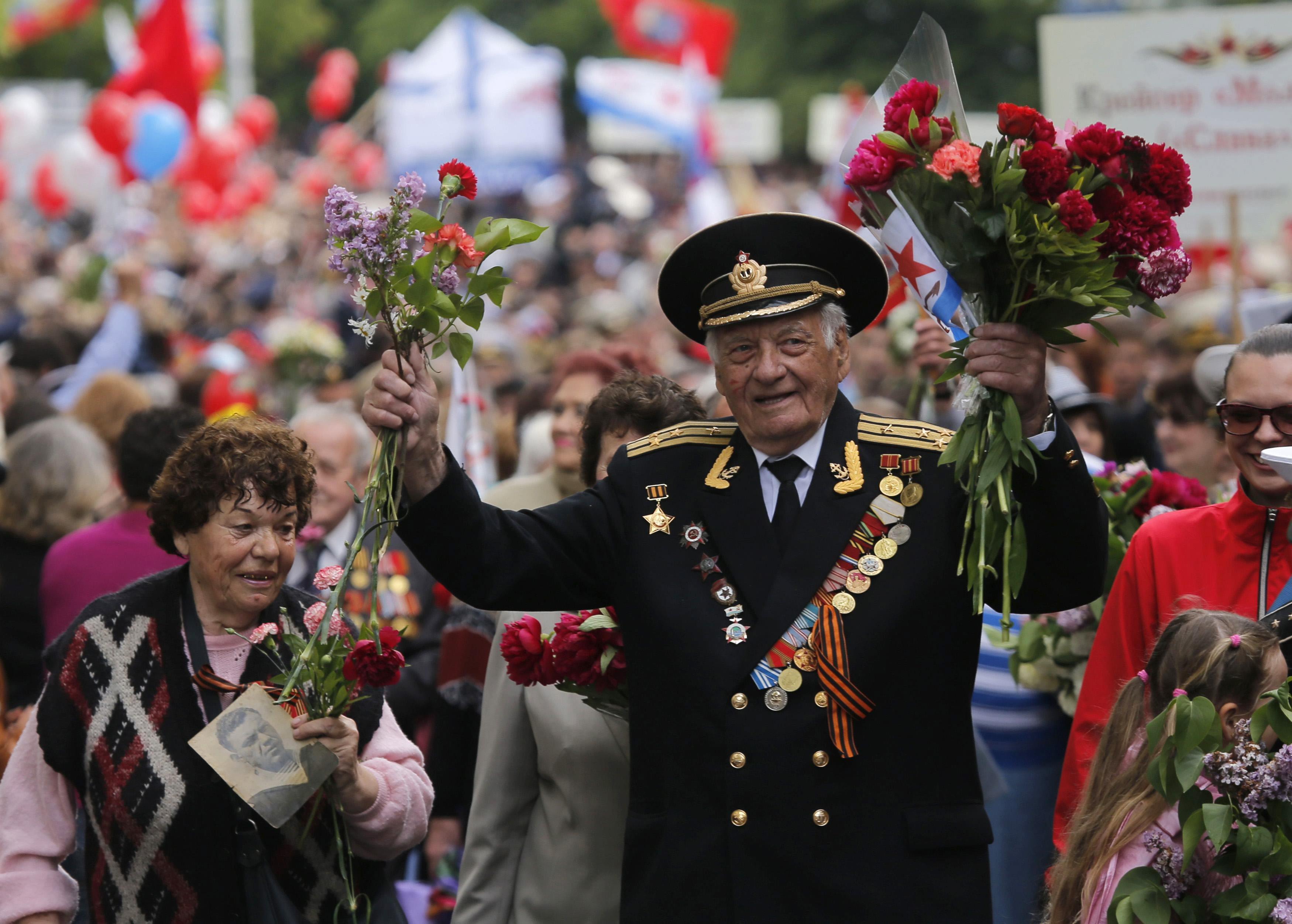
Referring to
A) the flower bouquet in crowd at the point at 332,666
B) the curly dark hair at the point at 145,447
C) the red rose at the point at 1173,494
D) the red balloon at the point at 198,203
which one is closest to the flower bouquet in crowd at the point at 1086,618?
the red rose at the point at 1173,494

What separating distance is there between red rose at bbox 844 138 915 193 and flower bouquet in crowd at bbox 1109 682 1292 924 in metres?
1.10

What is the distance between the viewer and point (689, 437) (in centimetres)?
375

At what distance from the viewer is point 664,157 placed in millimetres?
44375

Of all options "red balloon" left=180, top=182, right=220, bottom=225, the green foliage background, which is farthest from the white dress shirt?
the green foliage background

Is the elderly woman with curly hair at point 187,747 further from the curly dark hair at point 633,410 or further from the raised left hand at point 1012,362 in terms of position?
the raised left hand at point 1012,362

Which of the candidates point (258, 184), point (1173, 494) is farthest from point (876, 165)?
point (258, 184)

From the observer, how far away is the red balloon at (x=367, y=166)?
99.4ft

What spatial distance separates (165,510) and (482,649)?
1689mm

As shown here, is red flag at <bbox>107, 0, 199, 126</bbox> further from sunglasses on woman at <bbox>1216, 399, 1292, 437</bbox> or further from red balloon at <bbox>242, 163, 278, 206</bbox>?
sunglasses on woman at <bbox>1216, 399, 1292, 437</bbox>

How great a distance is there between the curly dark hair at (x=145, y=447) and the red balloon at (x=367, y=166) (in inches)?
970

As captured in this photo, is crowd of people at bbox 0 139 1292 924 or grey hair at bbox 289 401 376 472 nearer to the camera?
crowd of people at bbox 0 139 1292 924

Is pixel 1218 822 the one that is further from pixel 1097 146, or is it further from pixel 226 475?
pixel 226 475

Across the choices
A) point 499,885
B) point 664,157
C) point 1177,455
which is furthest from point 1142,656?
point 664,157

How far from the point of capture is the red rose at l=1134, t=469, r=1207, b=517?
4.85 m
